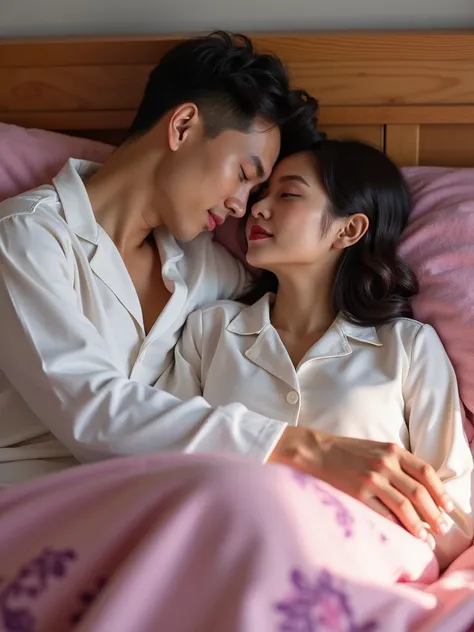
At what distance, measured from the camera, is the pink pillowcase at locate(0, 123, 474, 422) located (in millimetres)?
1259

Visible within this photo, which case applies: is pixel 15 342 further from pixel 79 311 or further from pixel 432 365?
pixel 432 365

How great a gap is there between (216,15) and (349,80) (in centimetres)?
Answer: 34

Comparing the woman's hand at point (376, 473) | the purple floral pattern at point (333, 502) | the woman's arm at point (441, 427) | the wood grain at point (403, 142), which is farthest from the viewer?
the wood grain at point (403, 142)

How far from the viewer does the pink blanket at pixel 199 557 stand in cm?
78

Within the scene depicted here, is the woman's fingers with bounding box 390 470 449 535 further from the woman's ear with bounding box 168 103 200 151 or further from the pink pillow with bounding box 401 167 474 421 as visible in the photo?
the woman's ear with bounding box 168 103 200 151

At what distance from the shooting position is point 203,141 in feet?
4.30

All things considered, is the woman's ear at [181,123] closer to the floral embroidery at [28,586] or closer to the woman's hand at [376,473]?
the woman's hand at [376,473]

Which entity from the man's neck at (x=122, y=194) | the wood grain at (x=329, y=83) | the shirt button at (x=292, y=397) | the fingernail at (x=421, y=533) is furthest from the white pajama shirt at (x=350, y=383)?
the wood grain at (x=329, y=83)

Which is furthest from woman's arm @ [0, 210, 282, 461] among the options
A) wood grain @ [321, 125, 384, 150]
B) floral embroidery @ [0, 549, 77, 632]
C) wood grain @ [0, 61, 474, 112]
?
wood grain @ [321, 125, 384, 150]

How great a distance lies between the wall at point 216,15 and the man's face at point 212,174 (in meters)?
0.41

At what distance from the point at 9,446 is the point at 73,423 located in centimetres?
20

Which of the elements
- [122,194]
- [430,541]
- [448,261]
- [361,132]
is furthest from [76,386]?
[361,132]

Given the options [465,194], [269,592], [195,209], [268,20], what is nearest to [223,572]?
[269,592]

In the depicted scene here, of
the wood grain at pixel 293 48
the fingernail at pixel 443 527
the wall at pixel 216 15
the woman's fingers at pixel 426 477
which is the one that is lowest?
the fingernail at pixel 443 527
